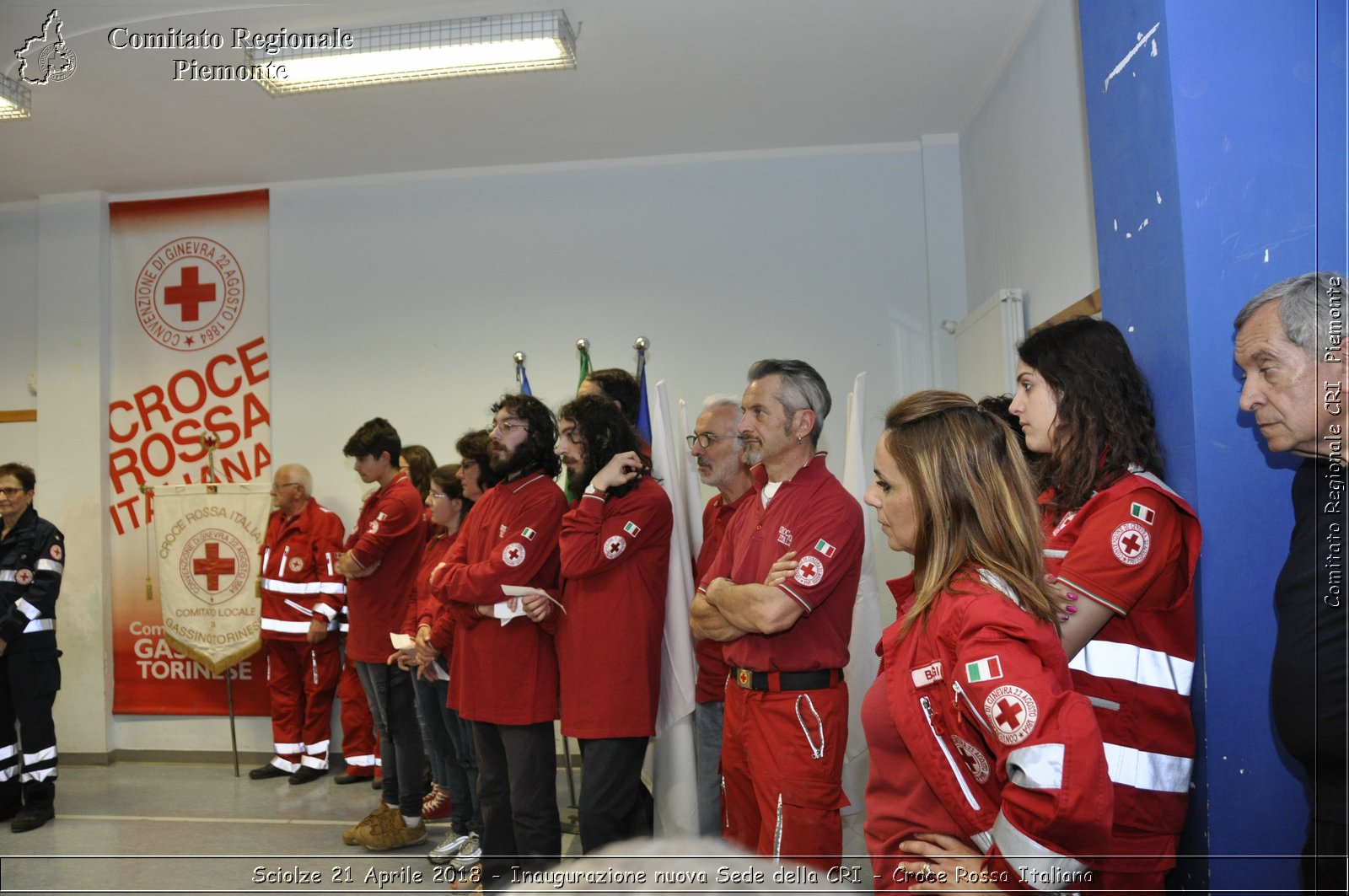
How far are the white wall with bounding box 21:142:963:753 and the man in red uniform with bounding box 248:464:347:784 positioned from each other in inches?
12.9

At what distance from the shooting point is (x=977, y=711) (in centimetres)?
123

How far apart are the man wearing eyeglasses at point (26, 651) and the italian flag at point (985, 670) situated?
4.65m

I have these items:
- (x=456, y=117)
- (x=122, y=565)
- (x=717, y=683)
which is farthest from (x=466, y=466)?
(x=122, y=565)

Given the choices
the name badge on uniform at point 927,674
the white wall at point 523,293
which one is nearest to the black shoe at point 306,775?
the white wall at point 523,293

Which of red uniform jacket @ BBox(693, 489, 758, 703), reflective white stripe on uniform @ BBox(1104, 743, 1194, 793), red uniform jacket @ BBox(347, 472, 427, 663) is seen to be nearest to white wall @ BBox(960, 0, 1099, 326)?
red uniform jacket @ BBox(693, 489, 758, 703)

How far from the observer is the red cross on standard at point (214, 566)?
215 inches

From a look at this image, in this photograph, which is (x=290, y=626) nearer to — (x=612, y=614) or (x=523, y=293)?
(x=523, y=293)

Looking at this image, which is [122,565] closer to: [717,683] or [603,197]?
[603,197]

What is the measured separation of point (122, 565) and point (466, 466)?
3.40 m

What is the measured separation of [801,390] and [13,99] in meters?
3.81

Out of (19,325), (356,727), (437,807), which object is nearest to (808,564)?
(437,807)

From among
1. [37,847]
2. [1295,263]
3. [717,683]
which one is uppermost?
[1295,263]

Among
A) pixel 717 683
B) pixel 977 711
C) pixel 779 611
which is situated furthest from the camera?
pixel 717 683

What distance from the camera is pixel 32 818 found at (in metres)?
4.39
